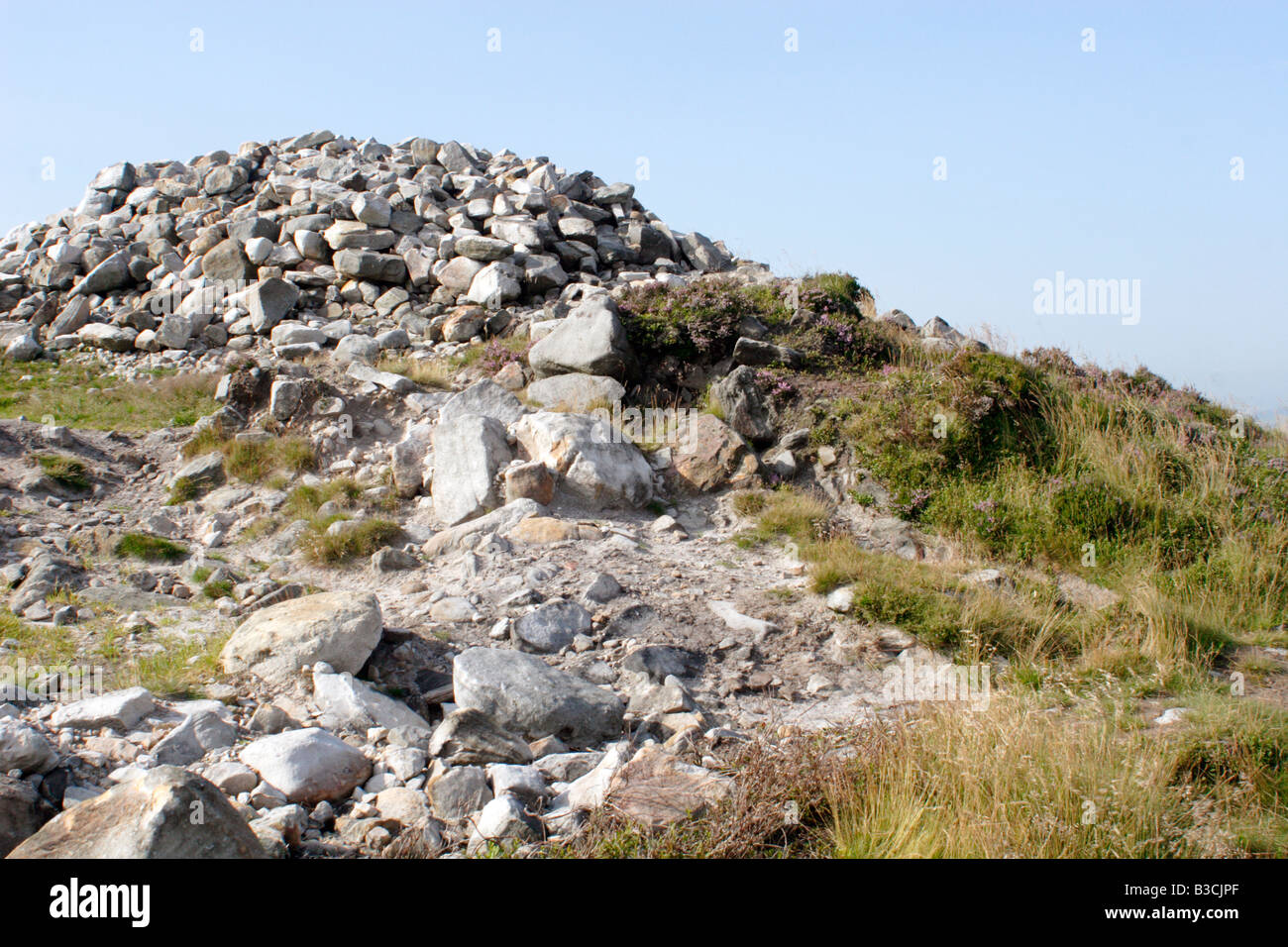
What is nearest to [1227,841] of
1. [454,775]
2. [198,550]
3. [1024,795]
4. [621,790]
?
[1024,795]

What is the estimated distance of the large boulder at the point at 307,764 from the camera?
463 centimetres

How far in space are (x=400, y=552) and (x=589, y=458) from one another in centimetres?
233

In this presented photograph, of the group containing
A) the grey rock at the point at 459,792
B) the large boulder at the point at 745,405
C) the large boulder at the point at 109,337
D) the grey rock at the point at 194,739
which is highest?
the large boulder at the point at 109,337

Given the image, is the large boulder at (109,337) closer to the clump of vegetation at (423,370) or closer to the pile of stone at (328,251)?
the pile of stone at (328,251)

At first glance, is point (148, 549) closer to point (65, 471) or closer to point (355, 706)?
point (65, 471)

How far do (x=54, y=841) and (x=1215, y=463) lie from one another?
10734 millimetres

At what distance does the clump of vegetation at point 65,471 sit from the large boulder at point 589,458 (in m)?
5.60

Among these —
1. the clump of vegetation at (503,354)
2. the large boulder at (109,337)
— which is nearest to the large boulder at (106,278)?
the large boulder at (109,337)

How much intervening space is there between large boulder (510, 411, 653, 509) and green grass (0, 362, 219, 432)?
6394 millimetres

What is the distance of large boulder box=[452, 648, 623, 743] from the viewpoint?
5609 millimetres

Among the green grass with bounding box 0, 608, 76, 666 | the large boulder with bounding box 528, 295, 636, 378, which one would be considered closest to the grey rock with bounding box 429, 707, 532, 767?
the green grass with bounding box 0, 608, 76, 666

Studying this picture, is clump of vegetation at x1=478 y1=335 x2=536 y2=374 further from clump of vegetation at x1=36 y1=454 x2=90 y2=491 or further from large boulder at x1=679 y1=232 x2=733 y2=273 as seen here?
large boulder at x1=679 y1=232 x2=733 y2=273

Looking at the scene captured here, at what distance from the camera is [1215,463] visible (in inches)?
372

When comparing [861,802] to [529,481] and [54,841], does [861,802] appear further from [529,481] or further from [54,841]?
[529,481]
